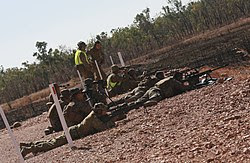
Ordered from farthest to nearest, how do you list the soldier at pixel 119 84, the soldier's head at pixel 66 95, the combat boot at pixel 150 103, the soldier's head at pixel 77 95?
the soldier at pixel 119 84, the soldier's head at pixel 66 95, the combat boot at pixel 150 103, the soldier's head at pixel 77 95

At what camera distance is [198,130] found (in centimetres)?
661

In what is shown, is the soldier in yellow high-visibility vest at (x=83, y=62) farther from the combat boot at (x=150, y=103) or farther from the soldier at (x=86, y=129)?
the soldier at (x=86, y=129)

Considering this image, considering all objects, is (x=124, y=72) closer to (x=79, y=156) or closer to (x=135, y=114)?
(x=135, y=114)

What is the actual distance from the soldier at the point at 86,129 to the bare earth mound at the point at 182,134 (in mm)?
268

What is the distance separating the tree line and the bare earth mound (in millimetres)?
39953

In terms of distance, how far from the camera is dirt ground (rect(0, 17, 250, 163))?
18.0 feet

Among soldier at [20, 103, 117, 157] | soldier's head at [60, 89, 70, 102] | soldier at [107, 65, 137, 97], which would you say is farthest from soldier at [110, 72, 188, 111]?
soldier at [107, 65, 137, 97]

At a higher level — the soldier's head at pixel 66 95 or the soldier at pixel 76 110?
the soldier's head at pixel 66 95

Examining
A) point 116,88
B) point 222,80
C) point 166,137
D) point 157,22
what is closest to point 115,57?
point 157,22

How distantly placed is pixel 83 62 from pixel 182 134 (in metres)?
8.21

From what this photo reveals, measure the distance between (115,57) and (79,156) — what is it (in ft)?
146

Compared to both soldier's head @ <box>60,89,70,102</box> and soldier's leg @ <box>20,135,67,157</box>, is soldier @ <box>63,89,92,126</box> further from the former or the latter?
soldier's leg @ <box>20,135,67,157</box>

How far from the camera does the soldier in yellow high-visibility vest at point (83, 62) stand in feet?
46.7

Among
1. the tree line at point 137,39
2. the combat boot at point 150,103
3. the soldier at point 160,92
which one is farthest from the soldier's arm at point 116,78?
the tree line at point 137,39
